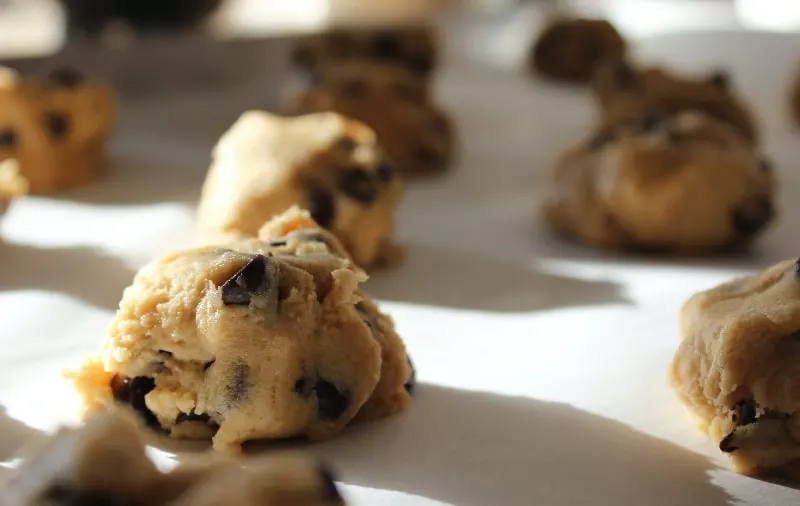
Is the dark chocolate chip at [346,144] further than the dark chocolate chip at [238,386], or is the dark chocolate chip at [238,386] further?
the dark chocolate chip at [346,144]

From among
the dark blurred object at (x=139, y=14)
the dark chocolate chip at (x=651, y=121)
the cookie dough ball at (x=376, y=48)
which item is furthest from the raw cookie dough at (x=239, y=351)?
the dark blurred object at (x=139, y=14)

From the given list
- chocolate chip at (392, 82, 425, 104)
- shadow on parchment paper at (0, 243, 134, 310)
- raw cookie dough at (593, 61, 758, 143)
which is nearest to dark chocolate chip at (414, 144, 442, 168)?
chocolate chip at (392, 82, 425, 104)

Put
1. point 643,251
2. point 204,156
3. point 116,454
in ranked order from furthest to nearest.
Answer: point 204,156, point 643,251, point 116,454

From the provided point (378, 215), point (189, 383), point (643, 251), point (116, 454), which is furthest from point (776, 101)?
point (116, 454)

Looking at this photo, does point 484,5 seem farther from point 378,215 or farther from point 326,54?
point 378,215

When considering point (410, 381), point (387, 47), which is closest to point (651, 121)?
point (410, 381)

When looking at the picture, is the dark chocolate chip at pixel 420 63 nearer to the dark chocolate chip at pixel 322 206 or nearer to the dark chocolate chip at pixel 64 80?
the dark chocolate chip at pixel 64 80
